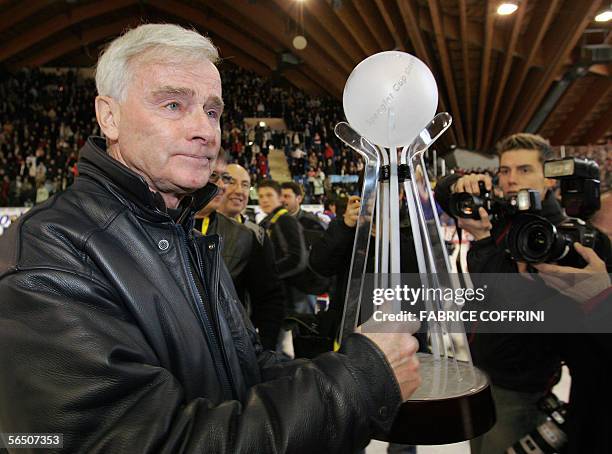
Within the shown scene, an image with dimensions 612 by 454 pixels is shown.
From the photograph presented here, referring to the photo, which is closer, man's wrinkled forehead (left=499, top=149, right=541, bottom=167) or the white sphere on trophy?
the white sphere on trophy

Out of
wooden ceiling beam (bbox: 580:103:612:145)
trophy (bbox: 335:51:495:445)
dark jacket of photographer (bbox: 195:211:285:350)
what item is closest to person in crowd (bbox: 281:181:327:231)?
dark jacket of photographer (bbox: 195:211:285:350)

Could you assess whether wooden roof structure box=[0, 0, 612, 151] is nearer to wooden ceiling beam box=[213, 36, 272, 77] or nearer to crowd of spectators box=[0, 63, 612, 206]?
wooden ceiling beam box=[213, 36, 272, 77]

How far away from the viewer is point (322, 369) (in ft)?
2.30

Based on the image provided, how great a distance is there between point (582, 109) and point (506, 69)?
409cm

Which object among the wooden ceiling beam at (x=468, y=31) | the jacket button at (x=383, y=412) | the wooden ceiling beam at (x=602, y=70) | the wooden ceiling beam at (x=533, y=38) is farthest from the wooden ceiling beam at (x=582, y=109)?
the jacket button at (x=383, y=412)

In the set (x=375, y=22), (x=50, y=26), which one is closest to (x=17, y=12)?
(x=50, y=26)

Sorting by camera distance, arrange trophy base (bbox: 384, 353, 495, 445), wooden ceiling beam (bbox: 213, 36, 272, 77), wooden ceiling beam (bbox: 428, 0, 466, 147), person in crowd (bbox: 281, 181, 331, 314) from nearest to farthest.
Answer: trophy base (bbox: 384, 353, 495, 445), person in crowd (bbox: 281, 181, 331, 314), wooden ceiling beam (bbox: 428, 0, 466, 147), wooden ceiling beam (bbox: 213, 36, 272, 77)

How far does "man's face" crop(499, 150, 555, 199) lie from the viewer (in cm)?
175

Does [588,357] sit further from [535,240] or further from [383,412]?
[383,412]

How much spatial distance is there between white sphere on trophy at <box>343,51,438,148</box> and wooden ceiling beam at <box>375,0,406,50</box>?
639cm

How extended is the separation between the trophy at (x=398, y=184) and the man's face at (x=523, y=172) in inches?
31.1

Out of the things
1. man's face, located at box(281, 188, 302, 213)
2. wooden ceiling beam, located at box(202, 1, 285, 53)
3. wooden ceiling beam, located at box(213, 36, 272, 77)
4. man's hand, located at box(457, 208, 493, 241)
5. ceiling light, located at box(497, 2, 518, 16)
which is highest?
wooden ceiling beam, located at box(213, 36, 272, 77)

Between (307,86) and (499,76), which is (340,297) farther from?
(307,86)

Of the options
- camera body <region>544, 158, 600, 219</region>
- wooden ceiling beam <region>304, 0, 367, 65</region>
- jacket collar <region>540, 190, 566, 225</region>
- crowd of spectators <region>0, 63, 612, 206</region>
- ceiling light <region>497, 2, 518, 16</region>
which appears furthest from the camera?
crowd of spectators <region>0, 63, 612, 206</region>
